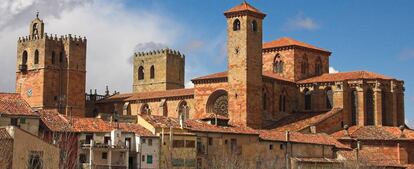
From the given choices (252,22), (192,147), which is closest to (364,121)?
(252,22)

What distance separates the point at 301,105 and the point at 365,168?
15.7 m

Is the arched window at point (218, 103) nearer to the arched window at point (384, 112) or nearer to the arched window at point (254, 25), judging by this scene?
the arched window at point (254, 25)

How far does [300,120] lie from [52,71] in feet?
78.5

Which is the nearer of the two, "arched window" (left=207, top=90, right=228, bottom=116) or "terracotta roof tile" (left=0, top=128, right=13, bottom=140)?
"terracotta roof tile" (left=0, top=128, right=13, bottom=140)

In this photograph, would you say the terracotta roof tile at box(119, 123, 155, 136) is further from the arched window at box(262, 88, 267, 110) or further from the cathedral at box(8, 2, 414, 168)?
the arched window at box(262, 88, 267, 110)

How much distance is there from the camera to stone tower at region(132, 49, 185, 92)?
99.9 m

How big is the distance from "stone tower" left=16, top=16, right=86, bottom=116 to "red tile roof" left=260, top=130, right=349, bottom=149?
77.4ft

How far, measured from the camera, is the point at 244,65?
71.6m

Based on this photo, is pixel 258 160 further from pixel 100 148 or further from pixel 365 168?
pixel 100 148

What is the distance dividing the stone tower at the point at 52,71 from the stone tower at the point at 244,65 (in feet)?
59.6

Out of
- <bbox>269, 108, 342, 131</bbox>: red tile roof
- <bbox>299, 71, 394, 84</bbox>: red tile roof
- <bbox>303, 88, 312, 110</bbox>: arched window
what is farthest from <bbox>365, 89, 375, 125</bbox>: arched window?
<bbox>303, 88, 312, 110</bbox>: arched window

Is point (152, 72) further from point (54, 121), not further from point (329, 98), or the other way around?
point (54, 121)

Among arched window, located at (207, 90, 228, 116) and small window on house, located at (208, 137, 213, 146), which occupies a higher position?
arched window, located at (207, 90, 228, 116)

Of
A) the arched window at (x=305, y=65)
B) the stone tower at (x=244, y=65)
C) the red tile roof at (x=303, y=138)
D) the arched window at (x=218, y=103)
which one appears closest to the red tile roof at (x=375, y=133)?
the red tile roof at (x=303, y=138)
